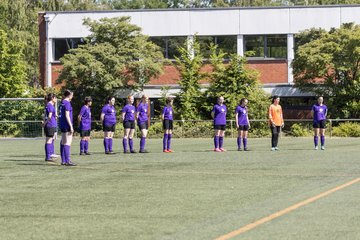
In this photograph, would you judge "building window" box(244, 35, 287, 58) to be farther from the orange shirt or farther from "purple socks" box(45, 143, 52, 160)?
"purple socks" box(45, 143, 52, 160)

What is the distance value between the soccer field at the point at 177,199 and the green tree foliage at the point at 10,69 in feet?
101

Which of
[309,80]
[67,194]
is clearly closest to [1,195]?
[67,194]

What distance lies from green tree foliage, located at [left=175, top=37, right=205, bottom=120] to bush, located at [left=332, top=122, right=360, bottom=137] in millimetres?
8519

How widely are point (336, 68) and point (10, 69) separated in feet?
74.9

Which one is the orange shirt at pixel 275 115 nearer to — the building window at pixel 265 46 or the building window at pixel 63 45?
the building window at pixel 265 46

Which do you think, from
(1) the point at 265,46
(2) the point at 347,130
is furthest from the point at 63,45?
(2) the point at 347,130

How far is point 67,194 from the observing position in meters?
12.7

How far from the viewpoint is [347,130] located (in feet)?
124

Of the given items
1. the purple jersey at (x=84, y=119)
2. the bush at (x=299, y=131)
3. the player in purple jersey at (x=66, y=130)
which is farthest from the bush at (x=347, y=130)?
the player in purple jersey at (x=66, y=130)

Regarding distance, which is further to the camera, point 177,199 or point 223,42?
point 223,42

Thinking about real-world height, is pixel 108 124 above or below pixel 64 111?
below

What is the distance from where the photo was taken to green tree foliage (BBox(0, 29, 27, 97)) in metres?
49.7

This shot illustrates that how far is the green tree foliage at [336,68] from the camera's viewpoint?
40.0 m

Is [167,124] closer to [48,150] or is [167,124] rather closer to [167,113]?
[167,113]
